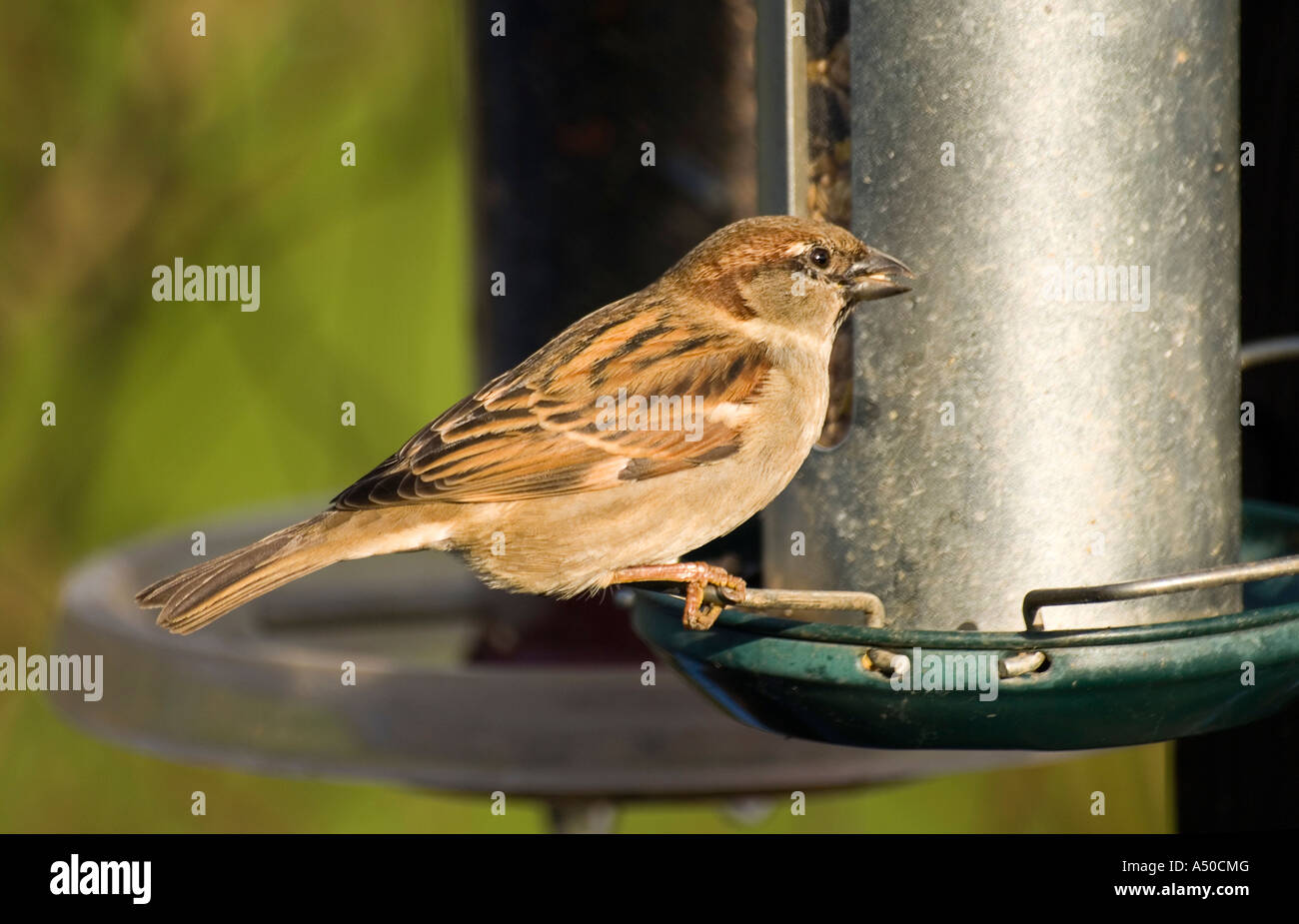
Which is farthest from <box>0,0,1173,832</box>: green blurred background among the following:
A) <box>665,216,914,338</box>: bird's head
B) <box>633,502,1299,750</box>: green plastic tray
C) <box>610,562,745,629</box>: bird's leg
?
<box>633,502,1299,750</box>: green plastic tray

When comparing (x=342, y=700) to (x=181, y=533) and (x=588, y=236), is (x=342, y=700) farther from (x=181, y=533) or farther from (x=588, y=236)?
(x=588, y=236)

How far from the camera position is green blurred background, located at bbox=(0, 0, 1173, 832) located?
7.30 metres

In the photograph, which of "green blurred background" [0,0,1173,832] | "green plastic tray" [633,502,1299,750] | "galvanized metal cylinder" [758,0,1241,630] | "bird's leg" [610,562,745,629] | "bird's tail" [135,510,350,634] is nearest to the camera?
"green plastic tray" [633,502,1299,750]

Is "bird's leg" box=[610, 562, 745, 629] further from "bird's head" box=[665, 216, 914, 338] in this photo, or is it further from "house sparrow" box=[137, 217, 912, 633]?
"bird's head" box=[665, 216, 914, 338]

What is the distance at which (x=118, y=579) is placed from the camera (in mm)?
5555

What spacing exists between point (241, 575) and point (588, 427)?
2.89 feet

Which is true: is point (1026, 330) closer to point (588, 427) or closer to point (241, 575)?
point (588, 427)

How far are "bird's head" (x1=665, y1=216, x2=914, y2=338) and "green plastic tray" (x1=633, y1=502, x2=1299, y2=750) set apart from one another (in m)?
0.83

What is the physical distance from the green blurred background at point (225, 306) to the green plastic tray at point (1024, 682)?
11.6 ft

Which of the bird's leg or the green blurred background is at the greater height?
the green blurred background

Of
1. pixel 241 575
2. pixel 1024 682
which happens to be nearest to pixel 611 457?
pixel 241 575

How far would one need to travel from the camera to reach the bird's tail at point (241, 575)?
4.10 m

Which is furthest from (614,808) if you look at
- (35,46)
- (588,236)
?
(35,46)

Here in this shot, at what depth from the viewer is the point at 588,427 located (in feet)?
14.0
